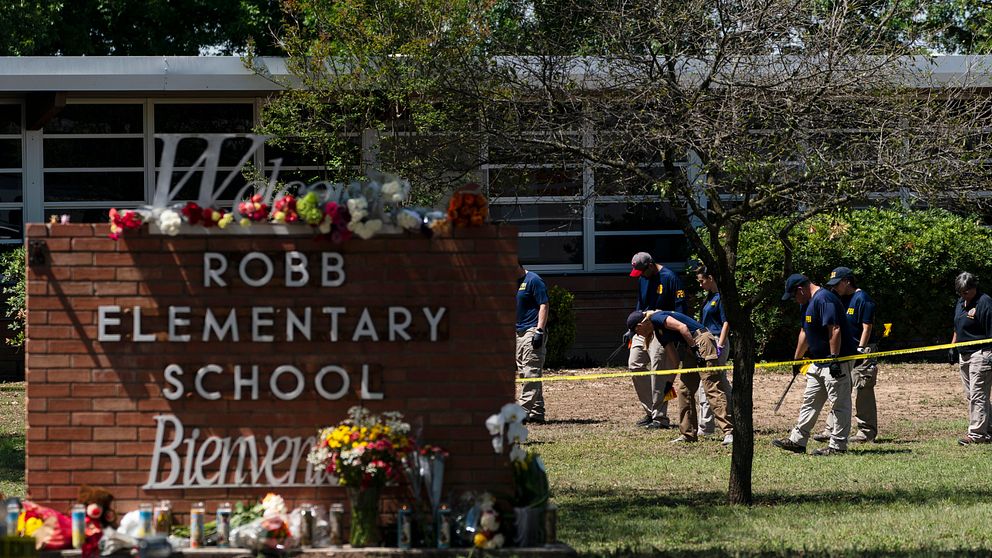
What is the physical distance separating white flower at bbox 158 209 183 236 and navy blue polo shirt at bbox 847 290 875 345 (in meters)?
8.13

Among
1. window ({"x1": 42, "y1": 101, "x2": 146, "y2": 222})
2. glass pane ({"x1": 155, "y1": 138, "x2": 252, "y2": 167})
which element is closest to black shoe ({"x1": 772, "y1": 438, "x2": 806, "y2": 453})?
glass pane ({"x1": 155, "y1": 138, "x2": 252, "y2": 167})

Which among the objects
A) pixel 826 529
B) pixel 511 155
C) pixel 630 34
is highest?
pixel 630 34

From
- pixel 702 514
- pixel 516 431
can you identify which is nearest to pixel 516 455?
pixel 516 431

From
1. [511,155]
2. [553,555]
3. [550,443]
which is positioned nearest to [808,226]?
[550,443]

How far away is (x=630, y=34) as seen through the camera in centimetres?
885

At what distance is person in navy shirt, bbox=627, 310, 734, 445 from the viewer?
12523 mm

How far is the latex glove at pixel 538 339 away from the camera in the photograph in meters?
13.7

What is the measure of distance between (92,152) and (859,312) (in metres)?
11.9

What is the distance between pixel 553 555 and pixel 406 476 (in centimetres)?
86

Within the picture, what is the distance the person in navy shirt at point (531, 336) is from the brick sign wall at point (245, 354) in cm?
703

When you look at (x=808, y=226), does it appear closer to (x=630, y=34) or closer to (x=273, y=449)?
(x=630, y=34)

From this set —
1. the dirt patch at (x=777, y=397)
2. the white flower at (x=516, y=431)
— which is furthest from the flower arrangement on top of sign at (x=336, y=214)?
the dirt patch at (x=777, y=397)

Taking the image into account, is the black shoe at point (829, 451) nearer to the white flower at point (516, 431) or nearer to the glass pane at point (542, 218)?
the white flower at point (516, 431)

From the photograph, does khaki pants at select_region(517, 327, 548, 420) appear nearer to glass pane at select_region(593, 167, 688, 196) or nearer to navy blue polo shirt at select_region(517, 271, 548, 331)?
navy blue polo shirt at select_region(517, 271, 548, 331)
